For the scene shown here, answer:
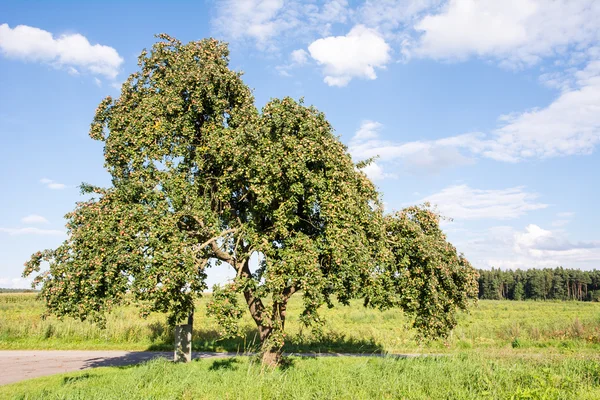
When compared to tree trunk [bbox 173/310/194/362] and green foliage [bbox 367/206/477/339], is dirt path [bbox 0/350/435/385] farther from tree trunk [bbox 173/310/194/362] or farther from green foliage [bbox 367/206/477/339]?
green foliage [bbox 367/206/477/339]

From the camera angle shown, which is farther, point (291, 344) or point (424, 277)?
point (291, 344)

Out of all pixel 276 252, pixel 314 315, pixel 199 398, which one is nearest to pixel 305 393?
pixel 199 398

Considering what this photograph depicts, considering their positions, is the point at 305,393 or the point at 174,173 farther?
the point at 174,173

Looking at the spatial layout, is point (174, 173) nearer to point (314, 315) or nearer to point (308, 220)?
point (308, 220)

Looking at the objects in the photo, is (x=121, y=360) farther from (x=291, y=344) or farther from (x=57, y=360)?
(x=291, y=344)

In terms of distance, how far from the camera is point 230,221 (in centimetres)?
1689

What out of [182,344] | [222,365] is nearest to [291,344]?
[182,344]

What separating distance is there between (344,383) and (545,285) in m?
156

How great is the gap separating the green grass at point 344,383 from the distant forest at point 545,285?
137 metres

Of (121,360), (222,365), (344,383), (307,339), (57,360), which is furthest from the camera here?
(307,339)

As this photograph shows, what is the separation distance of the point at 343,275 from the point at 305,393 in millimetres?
4690

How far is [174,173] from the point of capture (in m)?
16.0

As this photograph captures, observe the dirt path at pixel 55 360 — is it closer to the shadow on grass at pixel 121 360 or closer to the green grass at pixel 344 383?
the shadow on grass at pixel 121 360

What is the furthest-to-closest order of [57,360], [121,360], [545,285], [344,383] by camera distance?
[545,285] → [57,360] → [121,360] → [344,383]
